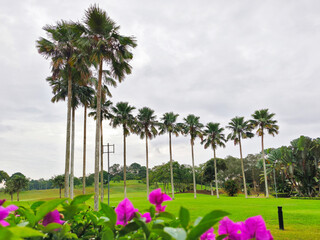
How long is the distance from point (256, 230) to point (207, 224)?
0.67 ft

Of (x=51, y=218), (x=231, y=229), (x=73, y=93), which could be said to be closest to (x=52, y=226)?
(x=51, y=218)

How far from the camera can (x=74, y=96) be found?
21359 mm

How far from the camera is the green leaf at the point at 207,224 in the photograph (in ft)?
1.56

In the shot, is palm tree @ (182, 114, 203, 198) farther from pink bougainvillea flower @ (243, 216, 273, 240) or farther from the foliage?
pink bougainvillea flower @ (243, 216, 273, 240)

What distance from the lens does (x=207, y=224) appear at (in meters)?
0.47

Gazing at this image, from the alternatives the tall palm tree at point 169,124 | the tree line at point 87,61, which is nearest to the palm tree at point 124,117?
the tree line at point 87,61

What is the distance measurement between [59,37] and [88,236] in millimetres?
17748

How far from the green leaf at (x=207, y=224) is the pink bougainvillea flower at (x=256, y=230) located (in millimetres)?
169

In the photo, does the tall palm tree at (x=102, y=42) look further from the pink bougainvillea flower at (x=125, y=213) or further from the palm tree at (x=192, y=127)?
the palm tree at (x=192, y=127)

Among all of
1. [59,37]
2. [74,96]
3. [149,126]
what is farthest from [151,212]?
[149,126]

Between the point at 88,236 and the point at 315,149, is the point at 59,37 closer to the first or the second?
the point at 88,236

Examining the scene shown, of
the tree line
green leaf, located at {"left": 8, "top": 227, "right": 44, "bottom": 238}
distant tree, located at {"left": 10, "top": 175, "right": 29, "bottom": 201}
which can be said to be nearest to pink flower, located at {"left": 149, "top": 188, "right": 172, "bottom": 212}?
green leaf, located at {"left": 8, "top": 227, "right": 44, "bottom": 238}

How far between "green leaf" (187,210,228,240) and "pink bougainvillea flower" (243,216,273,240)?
0.55 feet

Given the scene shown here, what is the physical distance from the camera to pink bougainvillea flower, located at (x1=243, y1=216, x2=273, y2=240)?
1.95 feet
